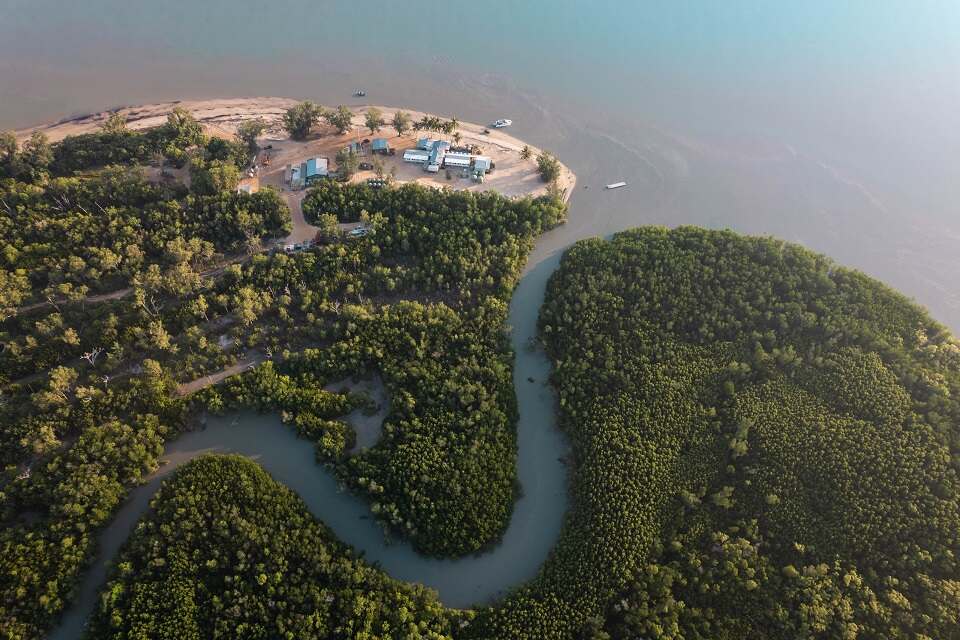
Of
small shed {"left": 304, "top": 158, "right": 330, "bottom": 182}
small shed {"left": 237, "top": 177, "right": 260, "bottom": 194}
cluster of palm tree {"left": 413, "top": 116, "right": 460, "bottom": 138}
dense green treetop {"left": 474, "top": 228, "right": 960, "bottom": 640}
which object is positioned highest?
cluster of palm tree {"left": 413, "top": 116, "right": 460, "bottom": 138}

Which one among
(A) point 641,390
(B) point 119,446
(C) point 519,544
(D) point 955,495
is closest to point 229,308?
(B) point 119,446

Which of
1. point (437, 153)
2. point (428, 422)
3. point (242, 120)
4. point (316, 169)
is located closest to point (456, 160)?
point (437, 153)

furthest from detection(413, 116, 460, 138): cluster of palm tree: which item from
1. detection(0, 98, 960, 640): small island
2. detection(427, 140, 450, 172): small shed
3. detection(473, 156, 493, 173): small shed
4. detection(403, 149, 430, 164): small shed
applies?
detection(0, 98, 960, 640): small island

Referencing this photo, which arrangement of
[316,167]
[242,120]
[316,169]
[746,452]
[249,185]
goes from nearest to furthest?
[746,452] → [249,185] → [316,169] → [316,167] → [242,120]

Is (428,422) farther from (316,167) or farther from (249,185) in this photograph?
(249,185)

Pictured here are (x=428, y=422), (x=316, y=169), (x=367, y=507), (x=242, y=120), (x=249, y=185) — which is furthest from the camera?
(x=242, y=120)

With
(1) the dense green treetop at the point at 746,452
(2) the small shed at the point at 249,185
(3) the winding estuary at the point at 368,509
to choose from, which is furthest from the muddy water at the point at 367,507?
(2) the small shed at the point at 249,185

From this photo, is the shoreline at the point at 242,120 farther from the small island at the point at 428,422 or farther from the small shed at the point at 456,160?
the small island at the point at 428,422

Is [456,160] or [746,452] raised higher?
[456,160]

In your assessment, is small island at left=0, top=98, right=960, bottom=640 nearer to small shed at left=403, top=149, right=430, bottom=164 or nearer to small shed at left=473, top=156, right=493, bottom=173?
small shed at left=403, top=149, right=430, bottom=164
